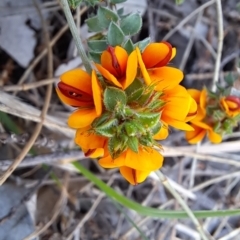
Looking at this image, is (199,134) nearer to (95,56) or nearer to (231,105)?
(231,105)

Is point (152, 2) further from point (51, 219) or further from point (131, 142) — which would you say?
point (131, 142)

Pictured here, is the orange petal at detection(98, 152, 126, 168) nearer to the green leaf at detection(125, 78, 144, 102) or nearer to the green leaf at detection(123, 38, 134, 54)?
the green leaf at detection(125, 78, 144, 102)

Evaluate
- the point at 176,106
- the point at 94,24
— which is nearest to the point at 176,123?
the point at 176,106

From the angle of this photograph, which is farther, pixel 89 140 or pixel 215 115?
pixel 215 115

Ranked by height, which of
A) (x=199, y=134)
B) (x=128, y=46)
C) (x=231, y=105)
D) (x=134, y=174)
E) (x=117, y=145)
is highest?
(x=128, y=46)

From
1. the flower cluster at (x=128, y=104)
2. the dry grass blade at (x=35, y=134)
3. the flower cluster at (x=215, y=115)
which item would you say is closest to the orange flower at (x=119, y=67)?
the flower cluster at (x=128, y=104)

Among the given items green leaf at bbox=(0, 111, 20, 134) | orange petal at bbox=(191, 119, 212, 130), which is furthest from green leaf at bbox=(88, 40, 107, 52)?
green leaf at bbox=(0, 111, 20, 134)

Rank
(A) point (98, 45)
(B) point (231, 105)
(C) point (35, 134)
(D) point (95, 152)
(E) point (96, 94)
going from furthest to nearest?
(C) point (35, 134)
(B) point (231, 105)
(A) point (98, 45)
(D) point (95, 152)
(E) point (96, 94)
